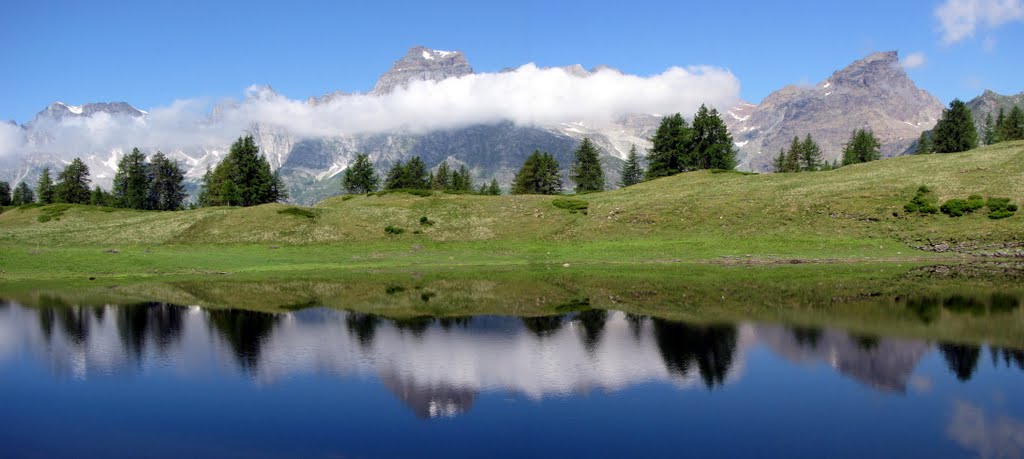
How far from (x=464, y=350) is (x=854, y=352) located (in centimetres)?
1714

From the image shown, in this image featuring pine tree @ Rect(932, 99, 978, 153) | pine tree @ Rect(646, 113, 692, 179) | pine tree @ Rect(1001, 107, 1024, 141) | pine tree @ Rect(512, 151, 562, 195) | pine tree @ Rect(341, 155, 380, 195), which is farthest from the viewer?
pine tree @ Rect(341, 155, 380, 195)

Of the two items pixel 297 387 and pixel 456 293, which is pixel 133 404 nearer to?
pixel 297 387

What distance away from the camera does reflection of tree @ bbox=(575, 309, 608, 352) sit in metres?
30.3

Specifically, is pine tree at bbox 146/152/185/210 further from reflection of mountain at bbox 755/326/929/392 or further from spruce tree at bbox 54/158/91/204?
reflection of mountain at bbox 755/326/929/392

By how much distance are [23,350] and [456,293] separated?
989 inches

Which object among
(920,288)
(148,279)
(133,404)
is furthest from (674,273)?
(148,279)

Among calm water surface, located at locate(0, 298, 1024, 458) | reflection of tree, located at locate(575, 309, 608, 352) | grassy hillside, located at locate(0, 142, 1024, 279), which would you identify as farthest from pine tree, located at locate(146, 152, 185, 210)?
reflection of tree, located at locate(575, 309, 608, 352)

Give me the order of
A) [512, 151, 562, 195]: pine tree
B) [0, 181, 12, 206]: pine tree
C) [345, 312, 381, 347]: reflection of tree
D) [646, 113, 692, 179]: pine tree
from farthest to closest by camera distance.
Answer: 1. [0, 181, 12, 206]: pine tree
2. [512, 151, 562, 195]: pine tree
3. [646, 113, 692, 179]: pine tree
4. [345, 312, 381, 347]: reflection of tree

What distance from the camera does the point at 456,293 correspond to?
46.1m

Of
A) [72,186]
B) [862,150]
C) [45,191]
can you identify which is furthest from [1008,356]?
[45,191]

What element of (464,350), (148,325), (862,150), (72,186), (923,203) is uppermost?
(862,150)

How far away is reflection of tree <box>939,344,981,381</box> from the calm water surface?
0.37 feet

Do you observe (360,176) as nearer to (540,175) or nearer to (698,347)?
(540,175)

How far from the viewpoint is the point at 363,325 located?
35.1 m
